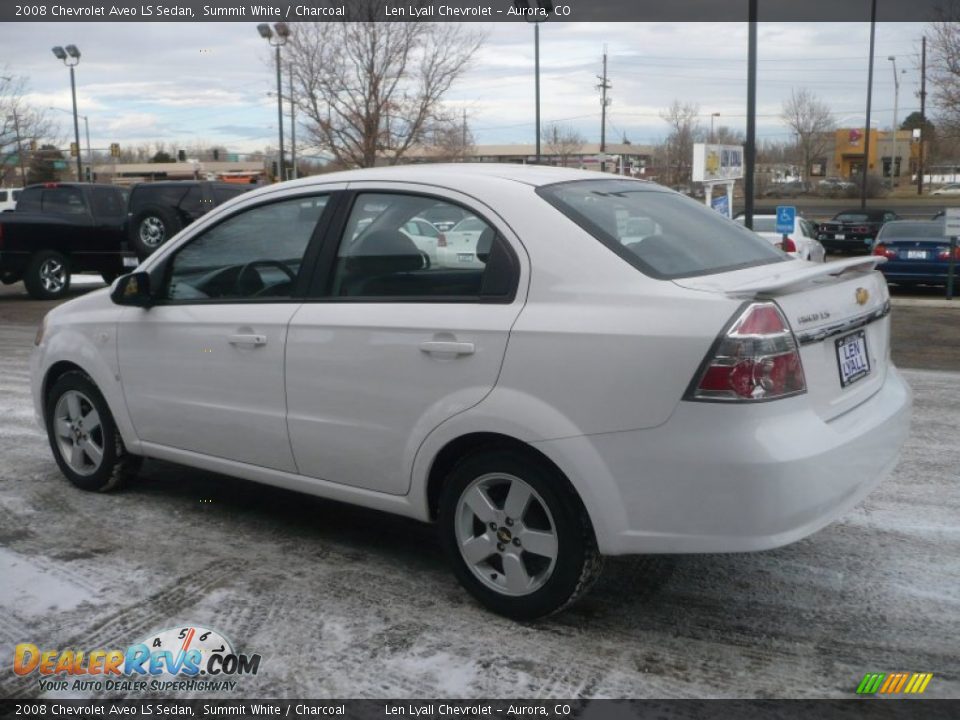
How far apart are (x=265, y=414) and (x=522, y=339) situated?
1452 mm

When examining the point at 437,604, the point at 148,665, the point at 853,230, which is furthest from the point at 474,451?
the point at 853,230

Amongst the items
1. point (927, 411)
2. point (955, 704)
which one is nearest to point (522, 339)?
point (955, 704)

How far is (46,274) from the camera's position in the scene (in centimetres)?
1775

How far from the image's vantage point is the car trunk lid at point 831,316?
11.4ft

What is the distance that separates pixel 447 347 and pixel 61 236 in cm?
1593

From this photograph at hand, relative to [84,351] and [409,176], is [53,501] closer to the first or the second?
[84,351]

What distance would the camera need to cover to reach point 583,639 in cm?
370

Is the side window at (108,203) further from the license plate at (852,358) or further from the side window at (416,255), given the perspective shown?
the license plate at (852,358)

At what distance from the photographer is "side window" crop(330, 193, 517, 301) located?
3.89m

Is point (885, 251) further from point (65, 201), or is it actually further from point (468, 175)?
point (468, 175)

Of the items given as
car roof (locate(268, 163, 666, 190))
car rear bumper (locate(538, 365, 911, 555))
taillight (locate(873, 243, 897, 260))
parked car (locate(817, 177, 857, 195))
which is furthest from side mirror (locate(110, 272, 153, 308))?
parked car (locate(817, 177, 857, 195))

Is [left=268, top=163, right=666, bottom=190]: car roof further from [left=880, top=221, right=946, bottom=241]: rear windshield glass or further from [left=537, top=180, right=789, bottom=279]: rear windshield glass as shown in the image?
[left=880, top=221, right=946, bottom=241]: rear windshield glass

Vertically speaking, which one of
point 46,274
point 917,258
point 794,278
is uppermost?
point 794,278

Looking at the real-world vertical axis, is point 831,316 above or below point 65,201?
below
